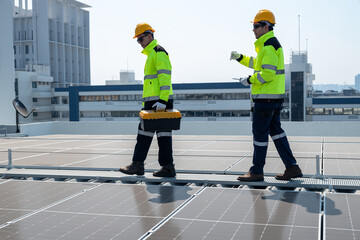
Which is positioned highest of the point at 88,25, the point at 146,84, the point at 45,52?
the point at 88,25

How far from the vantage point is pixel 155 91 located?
21.4 ft

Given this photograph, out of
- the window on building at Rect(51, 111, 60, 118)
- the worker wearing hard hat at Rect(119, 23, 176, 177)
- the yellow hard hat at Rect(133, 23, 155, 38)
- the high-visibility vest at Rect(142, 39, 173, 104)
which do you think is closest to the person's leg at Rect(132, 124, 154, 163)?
the worker wearing hard hat at Rect(119, 23, 176, 177)

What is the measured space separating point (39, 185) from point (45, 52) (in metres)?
106

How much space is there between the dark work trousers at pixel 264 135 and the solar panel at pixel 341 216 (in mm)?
937

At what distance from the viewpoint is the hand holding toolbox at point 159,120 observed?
6.23 metres

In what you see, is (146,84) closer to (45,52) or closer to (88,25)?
(45,52)

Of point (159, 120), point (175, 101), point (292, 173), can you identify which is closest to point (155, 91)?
point (159, 120)

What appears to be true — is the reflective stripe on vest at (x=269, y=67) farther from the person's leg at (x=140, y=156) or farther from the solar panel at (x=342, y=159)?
the person's leg at (x=140, y=156)

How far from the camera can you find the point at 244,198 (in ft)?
17.2

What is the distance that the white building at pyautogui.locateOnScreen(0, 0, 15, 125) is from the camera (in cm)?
1600

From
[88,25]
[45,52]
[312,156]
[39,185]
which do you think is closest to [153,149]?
[312,156]

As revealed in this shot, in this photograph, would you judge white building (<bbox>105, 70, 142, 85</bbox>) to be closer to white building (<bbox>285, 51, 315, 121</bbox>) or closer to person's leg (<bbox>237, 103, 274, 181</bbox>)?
white building (<bbox>285, 51, 315, 121</bbox>)

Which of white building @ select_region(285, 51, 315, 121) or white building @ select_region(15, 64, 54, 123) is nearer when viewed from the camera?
white building @ select_region(285, 51, 315, 121)

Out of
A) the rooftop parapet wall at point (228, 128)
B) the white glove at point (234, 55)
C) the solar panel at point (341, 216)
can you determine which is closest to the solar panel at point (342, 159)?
the solar panel at point (341, 216)
